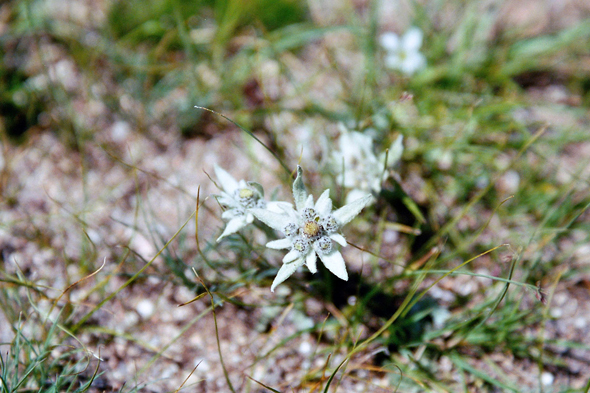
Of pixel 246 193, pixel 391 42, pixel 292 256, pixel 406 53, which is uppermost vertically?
pixel 391 42

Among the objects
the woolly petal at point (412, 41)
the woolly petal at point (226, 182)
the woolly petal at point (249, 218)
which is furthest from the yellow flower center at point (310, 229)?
the woolly petal at point (412, 41)

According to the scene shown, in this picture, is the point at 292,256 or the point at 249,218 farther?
the point at 249,218

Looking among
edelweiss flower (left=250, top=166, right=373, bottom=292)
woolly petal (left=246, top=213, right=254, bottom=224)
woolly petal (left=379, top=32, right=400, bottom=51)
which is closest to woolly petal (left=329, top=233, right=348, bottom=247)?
edelweiss flower (left=250, top=166, right=373, bottom=292)

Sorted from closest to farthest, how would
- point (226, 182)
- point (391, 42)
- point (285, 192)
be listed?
point (226, 182) → point (285, 192) → point (391, 42)

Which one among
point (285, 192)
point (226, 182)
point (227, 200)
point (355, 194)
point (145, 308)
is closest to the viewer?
point (227, 200)

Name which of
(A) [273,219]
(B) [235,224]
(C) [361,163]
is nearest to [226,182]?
(B) [235,224]

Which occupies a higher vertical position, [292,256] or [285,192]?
[285,192]

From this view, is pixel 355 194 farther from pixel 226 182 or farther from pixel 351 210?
pixel 226 182

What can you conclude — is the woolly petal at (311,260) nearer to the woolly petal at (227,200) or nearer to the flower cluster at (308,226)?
the flower cluster at (308,226)
